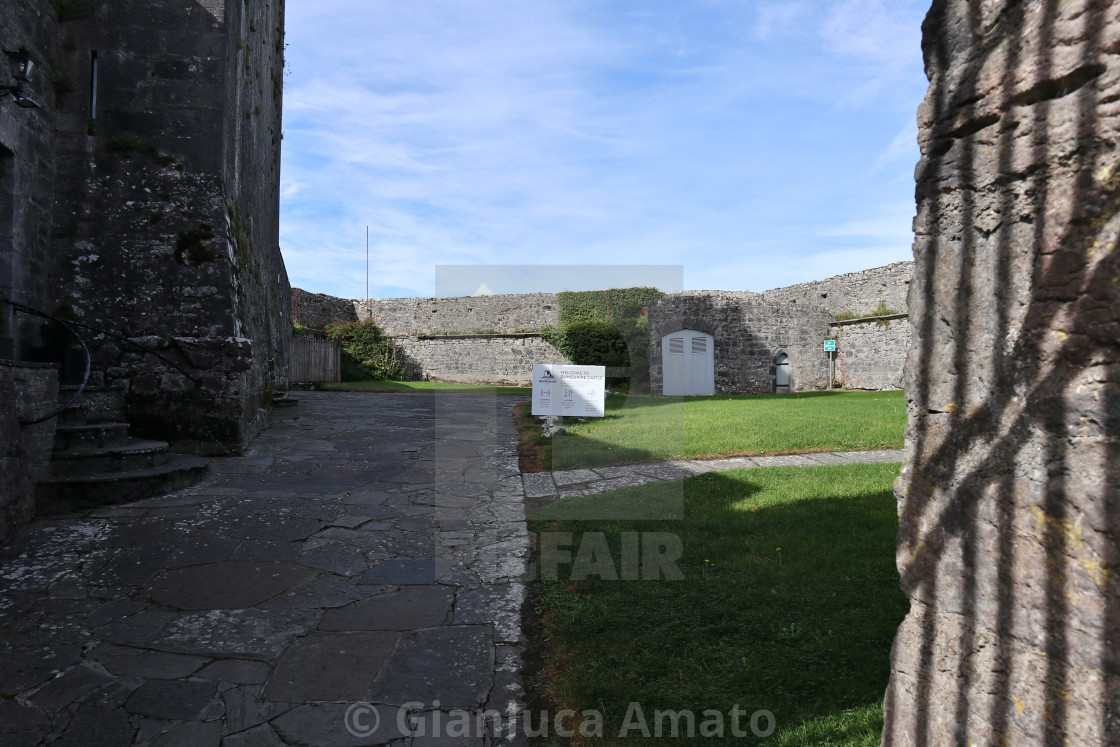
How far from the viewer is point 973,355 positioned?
1572mm

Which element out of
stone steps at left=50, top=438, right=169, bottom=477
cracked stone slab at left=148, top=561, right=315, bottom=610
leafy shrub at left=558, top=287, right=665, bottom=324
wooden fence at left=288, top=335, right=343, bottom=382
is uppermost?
leafy shrub at left=558, top=287, right=665, bottom=324

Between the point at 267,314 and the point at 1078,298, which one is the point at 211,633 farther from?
the point at 267,314

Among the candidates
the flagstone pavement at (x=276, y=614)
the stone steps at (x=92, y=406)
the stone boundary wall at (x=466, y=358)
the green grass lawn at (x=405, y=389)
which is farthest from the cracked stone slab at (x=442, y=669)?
the stone boundary wall at (x=466, y=358)

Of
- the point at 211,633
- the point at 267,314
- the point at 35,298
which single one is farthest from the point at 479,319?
the point at 211,633

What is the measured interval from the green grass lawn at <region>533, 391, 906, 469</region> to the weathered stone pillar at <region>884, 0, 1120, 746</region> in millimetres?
5209

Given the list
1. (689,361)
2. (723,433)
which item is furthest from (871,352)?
(723,433)

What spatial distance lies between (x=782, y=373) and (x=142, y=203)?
667 inches

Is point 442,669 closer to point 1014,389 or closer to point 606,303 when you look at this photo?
point 1014,389

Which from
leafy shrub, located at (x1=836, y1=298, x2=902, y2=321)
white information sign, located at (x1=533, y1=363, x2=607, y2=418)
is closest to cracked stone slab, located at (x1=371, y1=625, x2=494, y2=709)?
white information sign, located at (x1=533, y1=363, x2=607, y2=418)

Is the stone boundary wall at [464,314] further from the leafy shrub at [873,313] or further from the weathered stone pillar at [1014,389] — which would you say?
the weathered stone pillar at [1014,389]

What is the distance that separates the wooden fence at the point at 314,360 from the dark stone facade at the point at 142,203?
10.7 meters

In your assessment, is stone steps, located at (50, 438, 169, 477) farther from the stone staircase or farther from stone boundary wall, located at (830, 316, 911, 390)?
stone boundary wall, located at (830, 316, 911, 390)

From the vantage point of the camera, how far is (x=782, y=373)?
1942cm

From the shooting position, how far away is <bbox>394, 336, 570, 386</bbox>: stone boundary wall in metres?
23.4
